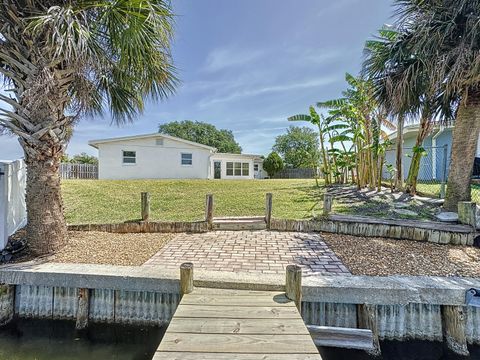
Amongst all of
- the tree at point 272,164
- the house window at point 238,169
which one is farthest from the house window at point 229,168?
the tree at point 272,164

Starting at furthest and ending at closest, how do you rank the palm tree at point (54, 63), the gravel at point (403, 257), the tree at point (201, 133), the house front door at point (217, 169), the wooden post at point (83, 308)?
the tree at point (201, 133) → the house front door at point (217, 169) → the palm tree at point (54, 63) → the gravel at point (403, 257) → the wooden post at point (83, 308)

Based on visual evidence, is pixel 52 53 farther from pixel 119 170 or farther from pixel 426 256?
pixel 119 170

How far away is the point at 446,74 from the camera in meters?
5.40

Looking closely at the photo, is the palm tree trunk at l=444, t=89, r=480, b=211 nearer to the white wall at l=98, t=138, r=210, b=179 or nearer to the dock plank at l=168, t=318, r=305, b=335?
the dock plank at l=168, t=318, r=305, b=335

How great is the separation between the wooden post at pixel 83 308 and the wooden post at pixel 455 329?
194 inches

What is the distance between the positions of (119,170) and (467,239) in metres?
19.4

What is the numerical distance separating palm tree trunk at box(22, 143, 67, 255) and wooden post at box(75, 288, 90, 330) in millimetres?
1420

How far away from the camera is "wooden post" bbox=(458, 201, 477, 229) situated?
5.19 metres

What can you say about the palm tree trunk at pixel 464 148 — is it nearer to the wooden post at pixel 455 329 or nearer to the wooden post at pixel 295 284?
the wooden post at pixel 455 329

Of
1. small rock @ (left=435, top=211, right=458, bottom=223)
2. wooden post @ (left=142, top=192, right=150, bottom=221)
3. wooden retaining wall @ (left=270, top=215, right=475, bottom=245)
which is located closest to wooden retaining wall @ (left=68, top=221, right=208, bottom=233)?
wooden post @ (left=142, top=192, right=150, bottom=221)

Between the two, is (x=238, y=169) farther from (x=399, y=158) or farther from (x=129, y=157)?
(x=399, y=158)

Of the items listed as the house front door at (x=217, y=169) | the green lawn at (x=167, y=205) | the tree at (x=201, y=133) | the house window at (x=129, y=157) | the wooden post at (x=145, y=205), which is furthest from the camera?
the tree at (x=201, y=133)

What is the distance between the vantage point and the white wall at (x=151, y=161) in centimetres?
1870

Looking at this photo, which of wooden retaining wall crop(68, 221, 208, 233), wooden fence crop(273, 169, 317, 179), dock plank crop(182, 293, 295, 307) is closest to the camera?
dock plank crop(182, 293, 295, 307)
